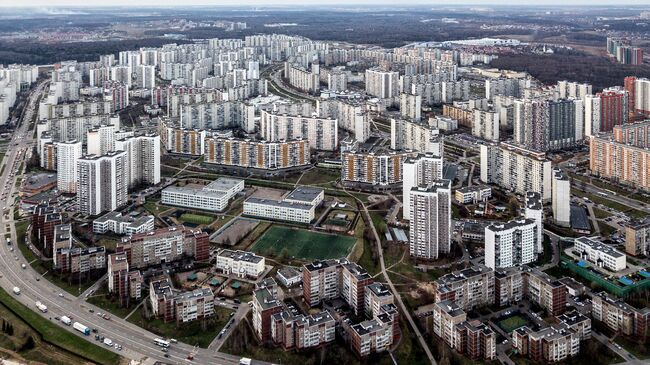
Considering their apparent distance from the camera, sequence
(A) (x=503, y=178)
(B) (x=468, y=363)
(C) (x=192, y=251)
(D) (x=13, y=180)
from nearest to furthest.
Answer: (B) (x=468, y=363) → (C) (x=192, y=251) → (A) (x=503, y=178) → (D) (x=13, y=180)

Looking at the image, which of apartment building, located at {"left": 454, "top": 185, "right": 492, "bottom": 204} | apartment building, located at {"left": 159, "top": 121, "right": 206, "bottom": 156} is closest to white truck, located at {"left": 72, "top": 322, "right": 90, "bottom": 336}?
apartment building, located at {"left": 454, "top": 185, "right": 492, "bottom": 204}

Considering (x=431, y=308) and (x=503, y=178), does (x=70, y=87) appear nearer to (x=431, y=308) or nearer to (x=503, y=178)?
(x=503, y=178)

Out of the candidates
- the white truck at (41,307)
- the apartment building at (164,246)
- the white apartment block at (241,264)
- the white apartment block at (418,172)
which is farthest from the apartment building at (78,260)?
the white apartment block at (418,172)

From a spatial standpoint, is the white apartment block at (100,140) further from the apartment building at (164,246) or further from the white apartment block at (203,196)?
the apartment building at (164,246)

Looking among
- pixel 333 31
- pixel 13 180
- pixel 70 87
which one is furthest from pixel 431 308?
pixel 333 31

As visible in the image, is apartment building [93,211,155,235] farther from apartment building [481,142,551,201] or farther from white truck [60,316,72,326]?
apartment building [481,142,551,201]

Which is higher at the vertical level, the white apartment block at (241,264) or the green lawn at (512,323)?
the white apartment block at (241,264)
